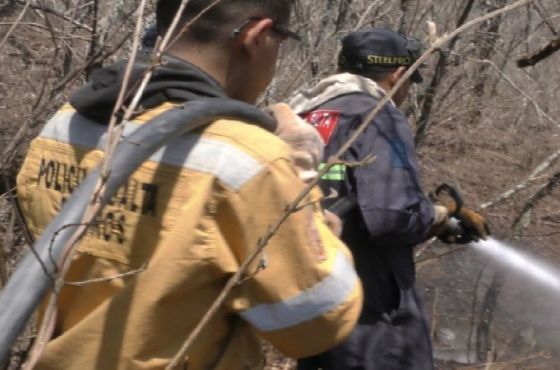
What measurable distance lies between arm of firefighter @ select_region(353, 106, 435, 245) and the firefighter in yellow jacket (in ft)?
4.43

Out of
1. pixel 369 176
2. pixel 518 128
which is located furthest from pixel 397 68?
pixel 518 128

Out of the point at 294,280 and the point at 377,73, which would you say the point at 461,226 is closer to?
the point at 377,73

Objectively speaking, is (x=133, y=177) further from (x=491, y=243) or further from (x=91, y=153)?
(x=491, y=243)

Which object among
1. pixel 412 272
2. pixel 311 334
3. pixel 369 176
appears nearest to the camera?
pixel 311 334

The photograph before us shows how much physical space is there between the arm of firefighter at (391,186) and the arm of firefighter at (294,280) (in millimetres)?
1394

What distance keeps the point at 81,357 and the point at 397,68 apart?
2.25 m

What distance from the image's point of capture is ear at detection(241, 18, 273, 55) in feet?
6.97

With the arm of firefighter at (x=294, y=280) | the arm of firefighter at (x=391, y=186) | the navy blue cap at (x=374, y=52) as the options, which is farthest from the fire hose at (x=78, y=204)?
the navy blue cap at (x=374, y=52)

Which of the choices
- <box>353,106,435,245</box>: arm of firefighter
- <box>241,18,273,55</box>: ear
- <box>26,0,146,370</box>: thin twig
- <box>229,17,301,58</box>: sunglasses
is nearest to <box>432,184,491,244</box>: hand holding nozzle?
<box>353,106,435,245</box>: arm of firefighter

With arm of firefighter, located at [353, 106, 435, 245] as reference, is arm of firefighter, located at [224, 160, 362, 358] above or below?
above

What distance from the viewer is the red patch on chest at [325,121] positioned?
146 inches

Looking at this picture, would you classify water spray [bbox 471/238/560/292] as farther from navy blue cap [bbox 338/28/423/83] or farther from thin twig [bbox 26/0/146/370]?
thin twig [bbox 26/0/146/370]

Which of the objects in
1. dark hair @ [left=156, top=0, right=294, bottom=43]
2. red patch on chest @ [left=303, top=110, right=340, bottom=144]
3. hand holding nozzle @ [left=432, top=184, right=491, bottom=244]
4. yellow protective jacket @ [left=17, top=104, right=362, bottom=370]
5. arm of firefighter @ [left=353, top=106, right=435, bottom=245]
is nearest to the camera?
yellow protective jacket @ [left=17, top=104, right=362, bottom=370]

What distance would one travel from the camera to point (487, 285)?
5801 millimetres
